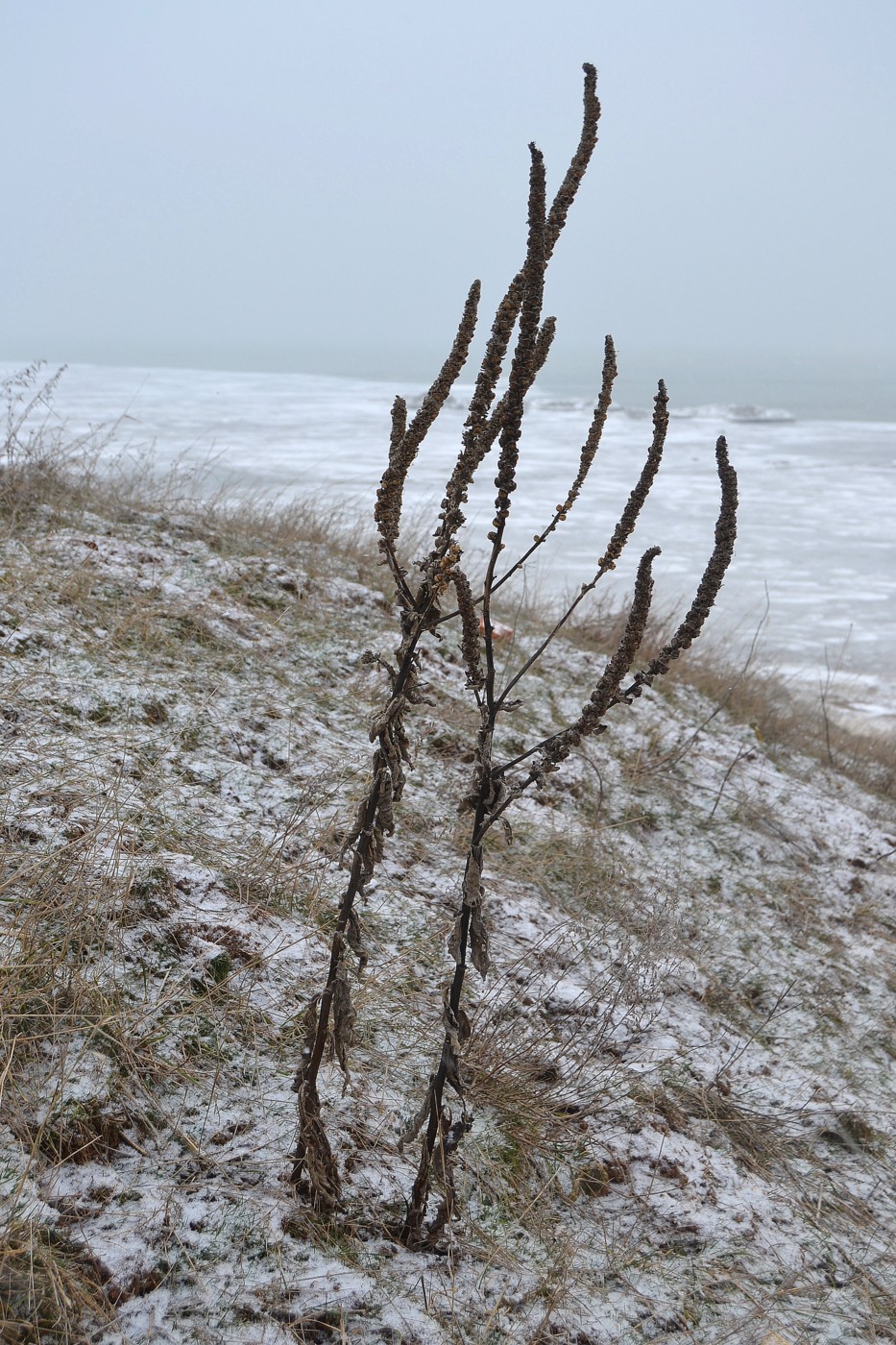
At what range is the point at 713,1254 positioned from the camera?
2061 millimetres

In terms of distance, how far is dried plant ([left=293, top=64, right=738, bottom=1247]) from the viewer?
149 cm

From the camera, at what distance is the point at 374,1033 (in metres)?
2.33

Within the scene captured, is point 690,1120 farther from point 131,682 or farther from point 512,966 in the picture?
point 131,682

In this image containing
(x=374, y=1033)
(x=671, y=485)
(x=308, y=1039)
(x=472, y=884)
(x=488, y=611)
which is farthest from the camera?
(x=671, y=485)

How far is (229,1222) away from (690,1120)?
126 centimetres

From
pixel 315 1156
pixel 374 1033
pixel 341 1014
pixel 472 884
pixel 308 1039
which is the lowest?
pixel 374 1033

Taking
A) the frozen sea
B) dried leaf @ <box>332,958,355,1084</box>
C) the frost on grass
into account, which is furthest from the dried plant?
the frozen sea

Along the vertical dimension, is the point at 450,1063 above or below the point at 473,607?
below

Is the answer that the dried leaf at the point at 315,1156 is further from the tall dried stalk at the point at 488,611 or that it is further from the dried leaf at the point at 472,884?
the dried leaf at the point at 472,884

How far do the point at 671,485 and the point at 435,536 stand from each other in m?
17.3

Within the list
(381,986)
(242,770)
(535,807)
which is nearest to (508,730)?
(535,807)

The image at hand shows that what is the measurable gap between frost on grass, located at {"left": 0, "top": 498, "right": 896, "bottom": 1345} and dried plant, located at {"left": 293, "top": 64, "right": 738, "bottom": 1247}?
0.23 m

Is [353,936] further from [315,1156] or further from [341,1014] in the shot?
[315,1156]

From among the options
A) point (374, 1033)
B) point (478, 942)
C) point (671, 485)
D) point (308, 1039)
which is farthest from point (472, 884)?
point (671, 485)
